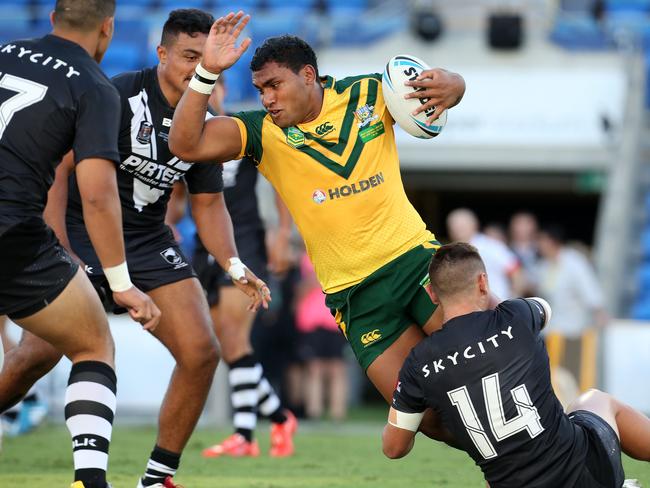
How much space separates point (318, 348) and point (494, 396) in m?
9.08

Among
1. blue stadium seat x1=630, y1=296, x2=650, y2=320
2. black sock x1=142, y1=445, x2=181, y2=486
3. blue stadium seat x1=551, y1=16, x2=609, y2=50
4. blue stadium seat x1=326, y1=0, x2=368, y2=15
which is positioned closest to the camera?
black sock x1=142, y1=445, x2=181, y2=486

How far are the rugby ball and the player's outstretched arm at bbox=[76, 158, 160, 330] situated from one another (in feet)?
4.69

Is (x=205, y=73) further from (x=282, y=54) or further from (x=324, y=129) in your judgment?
(x=324, y=129)

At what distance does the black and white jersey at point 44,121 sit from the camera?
5133mm

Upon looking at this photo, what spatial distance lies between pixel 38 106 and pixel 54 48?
13.0 inches

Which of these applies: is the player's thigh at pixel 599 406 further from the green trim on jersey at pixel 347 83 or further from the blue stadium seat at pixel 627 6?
the blue stadium seat at pixel 627 6

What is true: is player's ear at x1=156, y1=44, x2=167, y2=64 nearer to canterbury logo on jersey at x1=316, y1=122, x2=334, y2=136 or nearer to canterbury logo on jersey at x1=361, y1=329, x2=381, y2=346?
canterbury logo on jersey at x1=316, y1=122, x2=334, y2=136

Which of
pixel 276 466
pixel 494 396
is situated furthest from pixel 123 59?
pixel 494 396

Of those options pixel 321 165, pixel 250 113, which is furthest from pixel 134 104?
pixel 321 165

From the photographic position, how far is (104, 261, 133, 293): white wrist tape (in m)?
5.29

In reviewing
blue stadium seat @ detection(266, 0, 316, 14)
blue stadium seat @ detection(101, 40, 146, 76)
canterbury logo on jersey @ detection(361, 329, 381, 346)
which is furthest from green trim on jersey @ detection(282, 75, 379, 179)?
blue stadium seat @ detection(266, 0, 316, 14)

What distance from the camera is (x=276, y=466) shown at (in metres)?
8.20

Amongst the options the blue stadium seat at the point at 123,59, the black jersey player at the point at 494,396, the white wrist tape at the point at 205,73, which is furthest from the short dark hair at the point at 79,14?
the blue stadium seat at the point at 123,59

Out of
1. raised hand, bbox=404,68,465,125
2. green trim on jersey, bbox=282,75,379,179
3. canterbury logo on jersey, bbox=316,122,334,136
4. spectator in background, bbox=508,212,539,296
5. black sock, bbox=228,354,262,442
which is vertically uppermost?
raised hand, bbox=404,68,465,125
